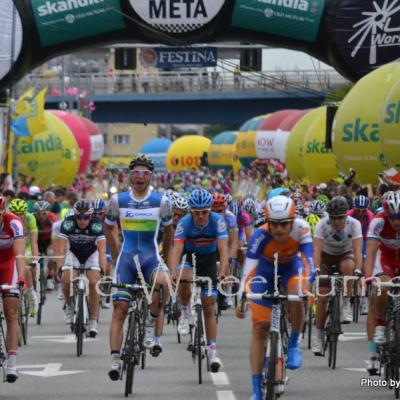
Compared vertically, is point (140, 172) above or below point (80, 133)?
above

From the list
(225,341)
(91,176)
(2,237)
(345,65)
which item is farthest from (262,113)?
(2,237)

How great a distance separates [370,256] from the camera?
12875mm

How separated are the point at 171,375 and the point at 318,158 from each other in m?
22.7

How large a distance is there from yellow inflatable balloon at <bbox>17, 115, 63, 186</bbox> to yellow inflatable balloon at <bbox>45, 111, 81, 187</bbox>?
1.41 metres

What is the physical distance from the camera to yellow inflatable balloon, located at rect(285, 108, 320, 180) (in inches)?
1652

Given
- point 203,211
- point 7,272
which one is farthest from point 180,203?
point 7,272

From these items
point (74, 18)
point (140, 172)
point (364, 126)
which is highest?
point (74, 18)

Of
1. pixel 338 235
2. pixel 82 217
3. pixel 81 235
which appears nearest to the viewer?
pixel 338 235

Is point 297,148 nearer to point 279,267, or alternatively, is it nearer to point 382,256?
point 382,256

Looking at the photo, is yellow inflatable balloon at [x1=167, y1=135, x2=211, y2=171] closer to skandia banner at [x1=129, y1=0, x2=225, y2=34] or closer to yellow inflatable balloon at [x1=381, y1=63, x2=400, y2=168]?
skandia banner at [x1=129, y1=0, x2=225, y2=34]

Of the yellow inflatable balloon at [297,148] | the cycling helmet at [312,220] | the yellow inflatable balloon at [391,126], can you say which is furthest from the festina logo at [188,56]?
the cycling helmet at [312,220]

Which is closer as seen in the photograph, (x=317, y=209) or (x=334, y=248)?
(x=334, y=248)

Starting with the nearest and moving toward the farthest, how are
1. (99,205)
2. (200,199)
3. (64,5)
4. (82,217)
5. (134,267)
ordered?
(134,267) < (200,199) < (82,217) < (99,205) < (64,5)

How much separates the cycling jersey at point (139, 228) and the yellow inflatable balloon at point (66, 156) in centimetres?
3095
